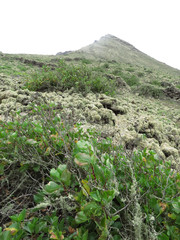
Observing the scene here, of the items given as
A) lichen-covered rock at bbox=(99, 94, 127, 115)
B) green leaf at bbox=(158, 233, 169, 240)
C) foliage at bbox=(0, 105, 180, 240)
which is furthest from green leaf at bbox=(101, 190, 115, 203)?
lichen-covered rock at bbox=(99, 94, 127, 115)

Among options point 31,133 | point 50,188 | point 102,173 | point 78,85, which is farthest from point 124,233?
point 78,85

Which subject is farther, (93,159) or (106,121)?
(106,121)

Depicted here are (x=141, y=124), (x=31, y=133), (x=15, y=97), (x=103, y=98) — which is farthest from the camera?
(x=103, y=98)

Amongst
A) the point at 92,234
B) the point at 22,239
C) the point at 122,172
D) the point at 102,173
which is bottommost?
the point at 22,239

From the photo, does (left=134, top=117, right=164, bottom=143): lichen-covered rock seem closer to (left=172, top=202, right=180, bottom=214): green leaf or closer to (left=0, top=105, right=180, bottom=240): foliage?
(left=0, top=105, right=180, bottom=240): foliage

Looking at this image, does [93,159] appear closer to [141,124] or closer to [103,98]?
[141,124]

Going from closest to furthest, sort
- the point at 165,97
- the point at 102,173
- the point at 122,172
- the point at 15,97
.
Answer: the point at 102,173, the point at 122,172, the point at 15,97, the point at 165,97

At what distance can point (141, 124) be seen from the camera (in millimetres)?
2988

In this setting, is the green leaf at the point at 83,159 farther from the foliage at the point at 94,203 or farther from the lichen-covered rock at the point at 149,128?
the lichen-covered rock at the point at 149,128

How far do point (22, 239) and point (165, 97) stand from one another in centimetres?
835

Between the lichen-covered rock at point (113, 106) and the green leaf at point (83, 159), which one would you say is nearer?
the green leaf at point (83, 159)

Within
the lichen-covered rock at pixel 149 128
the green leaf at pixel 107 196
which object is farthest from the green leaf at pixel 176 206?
the lichen-covered rock at pixel 149 128

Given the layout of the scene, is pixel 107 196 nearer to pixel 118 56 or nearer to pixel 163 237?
pixel 163 237

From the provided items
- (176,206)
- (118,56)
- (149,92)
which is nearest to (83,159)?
(176,206)
